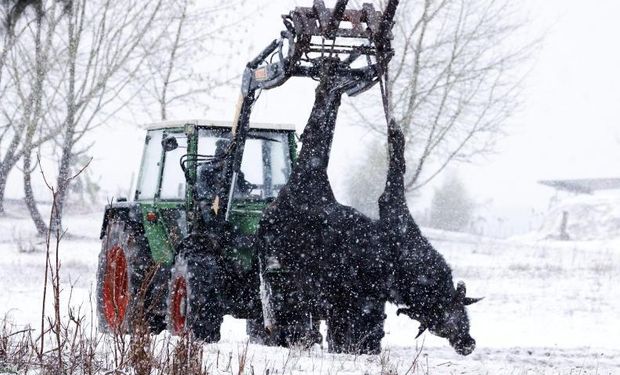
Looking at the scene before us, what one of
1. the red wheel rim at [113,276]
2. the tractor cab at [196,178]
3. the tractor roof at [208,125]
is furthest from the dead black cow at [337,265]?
the red wheel rim at [113,276]

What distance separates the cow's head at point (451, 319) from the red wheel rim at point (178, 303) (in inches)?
73.0

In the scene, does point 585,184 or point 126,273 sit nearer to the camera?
point 126,273

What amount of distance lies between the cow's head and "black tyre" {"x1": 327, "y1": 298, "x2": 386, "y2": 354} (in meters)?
0.20

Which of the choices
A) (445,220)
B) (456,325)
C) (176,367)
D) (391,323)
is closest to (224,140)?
(456,325)

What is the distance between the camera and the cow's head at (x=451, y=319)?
600 cm

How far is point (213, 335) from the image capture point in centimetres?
664

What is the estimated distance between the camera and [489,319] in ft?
37.3

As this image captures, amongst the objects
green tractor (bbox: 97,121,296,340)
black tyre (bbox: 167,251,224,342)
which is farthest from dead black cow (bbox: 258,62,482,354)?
green tractor (bbox: 97,121,296,340)

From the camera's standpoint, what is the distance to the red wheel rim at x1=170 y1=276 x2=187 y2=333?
6.84 m

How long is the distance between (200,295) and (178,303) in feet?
1.68

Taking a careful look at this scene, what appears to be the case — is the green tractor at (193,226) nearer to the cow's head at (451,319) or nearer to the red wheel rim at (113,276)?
the red wheel rim at (113,276)

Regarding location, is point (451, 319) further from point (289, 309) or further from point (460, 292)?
point (289, 309)

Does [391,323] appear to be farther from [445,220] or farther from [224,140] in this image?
[445,220]

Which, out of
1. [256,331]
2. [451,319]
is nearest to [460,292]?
[451,319]
